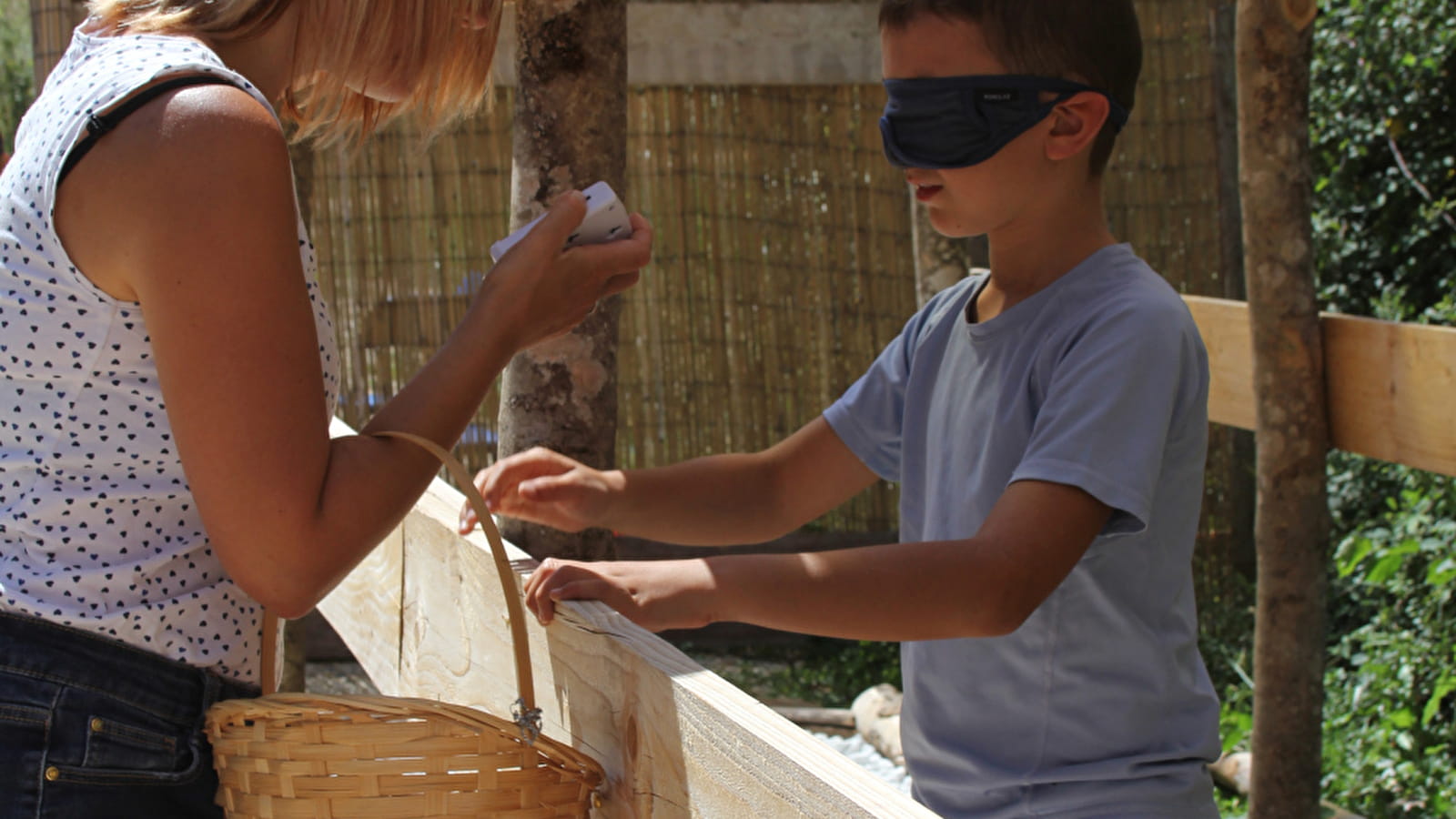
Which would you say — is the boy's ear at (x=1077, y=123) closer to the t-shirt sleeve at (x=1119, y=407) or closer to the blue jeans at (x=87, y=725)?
the t-shirt sleeve at (x=1119, y=407)

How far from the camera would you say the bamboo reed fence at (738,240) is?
19.2ft

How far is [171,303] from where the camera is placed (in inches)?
46.0

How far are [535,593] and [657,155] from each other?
4.45 meters

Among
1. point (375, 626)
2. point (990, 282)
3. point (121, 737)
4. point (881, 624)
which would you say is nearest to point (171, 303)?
point (121, 737)

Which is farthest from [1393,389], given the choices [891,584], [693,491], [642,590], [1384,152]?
[1384,152]

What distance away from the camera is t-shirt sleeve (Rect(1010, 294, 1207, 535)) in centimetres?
155

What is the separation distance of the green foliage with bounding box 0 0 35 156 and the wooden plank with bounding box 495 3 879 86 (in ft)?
24.6

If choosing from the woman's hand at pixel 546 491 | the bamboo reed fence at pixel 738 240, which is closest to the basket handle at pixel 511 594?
the woman's hand at pixel 546 491

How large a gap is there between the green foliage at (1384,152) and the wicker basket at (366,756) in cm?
462

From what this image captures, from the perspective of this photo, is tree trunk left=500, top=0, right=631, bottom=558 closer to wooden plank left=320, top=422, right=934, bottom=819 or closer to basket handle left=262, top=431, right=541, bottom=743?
wooden plank left=320, top=422, right=934, bottom=819

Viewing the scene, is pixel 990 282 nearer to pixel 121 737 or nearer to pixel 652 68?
pixel 121 737

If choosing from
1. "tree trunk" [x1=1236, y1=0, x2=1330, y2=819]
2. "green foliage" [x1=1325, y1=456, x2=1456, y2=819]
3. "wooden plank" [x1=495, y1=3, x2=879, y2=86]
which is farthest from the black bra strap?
"wooden plank" [x1=495, y1=3, x2=879, y2=86]

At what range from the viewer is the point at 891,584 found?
151cm

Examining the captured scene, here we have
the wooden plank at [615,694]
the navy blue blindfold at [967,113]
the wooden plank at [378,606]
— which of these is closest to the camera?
the wooden plank at [615,694]
